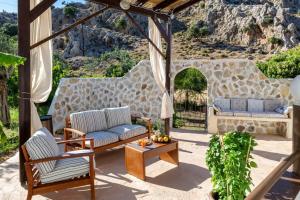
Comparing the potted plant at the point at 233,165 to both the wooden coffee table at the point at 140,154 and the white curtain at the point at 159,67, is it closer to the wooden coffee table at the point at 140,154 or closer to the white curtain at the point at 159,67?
the wooden coffee table at the point at 140,154

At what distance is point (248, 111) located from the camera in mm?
7871

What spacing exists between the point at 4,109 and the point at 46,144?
5.38 m

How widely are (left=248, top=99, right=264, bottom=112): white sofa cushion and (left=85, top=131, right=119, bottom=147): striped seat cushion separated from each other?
447 centimetres

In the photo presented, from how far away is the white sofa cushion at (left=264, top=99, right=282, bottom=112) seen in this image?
7801 millimetres

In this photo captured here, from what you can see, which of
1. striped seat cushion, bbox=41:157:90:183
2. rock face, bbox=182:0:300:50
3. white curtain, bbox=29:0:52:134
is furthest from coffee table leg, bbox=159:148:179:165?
rock face, bbox=182:0:300:50

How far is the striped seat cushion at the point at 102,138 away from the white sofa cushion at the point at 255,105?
4470mm

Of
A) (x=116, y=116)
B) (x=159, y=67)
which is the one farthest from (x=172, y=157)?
(x=159, y=67)

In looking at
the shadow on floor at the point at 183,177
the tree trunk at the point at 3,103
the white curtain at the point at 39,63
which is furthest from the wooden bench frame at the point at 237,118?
the tree trunk at the point at 3,103

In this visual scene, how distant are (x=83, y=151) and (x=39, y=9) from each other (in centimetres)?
240

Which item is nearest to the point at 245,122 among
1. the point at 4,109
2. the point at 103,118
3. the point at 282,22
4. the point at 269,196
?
the point at 103,118

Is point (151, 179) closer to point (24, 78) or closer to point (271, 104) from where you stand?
point (24, 78)

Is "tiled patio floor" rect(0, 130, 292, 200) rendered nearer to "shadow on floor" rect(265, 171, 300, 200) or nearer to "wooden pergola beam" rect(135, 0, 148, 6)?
"shadow on floor" rect(265, 171, 300, 200)

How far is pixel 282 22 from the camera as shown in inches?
1272

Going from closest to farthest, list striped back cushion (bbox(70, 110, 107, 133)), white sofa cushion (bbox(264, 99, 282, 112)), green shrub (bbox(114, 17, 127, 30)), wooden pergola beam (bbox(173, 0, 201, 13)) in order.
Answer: striped back cushion (bbox(70, 110, 107, 133)) → wooden pergola beam (bbox(173, 0, 201, 13)) → white sofa cushion (bbox(264, 99, 282, 112)) → green shrub (bbox(114, 17, 127, 30))
